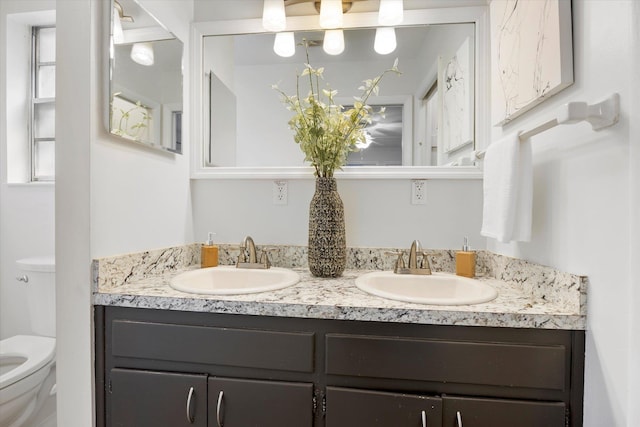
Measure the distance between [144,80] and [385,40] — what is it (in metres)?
1.05

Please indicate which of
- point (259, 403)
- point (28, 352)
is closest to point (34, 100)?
point (28, 352)

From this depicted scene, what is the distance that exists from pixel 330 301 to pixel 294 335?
0.14 metres

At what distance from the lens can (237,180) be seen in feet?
5.06

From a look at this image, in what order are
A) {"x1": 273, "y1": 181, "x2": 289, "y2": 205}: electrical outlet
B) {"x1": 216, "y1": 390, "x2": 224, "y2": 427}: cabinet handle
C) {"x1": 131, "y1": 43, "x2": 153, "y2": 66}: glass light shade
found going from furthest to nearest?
{"x1": 273, "y1": 181, "x2": 289, "y2": 205}: electrical outlet, {"x1": 131, "y1": 43, "x2": 153, "y2": 66}: glass light shade, {"x1": 216, "y1": 390, "x2": 224, "y2": 427}: cabinet handle

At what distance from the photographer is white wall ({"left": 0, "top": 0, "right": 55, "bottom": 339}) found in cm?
182

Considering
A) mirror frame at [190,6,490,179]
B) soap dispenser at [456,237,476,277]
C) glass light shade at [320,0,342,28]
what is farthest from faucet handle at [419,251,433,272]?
glass light shade at [320,0,342,28]

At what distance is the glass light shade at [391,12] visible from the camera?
4.57 ft

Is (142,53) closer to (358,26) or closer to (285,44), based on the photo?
(285,44)

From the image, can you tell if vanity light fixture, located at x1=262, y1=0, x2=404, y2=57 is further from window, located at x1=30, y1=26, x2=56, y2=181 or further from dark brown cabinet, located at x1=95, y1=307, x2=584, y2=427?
window, located at x1=30, y1=26, x2=56, y2=181

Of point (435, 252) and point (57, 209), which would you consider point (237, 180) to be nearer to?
point (57, 209)

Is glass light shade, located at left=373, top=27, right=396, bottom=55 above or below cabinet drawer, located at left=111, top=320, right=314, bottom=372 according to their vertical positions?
above

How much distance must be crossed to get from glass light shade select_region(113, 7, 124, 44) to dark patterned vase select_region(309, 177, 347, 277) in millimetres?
840

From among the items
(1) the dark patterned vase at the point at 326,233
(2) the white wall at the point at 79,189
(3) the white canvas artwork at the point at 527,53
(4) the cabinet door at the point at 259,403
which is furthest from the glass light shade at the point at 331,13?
(4) the cabinet door at the point at 259,403

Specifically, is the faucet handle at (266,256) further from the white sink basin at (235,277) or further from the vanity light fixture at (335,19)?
the vanity light fixture at (335,19)
